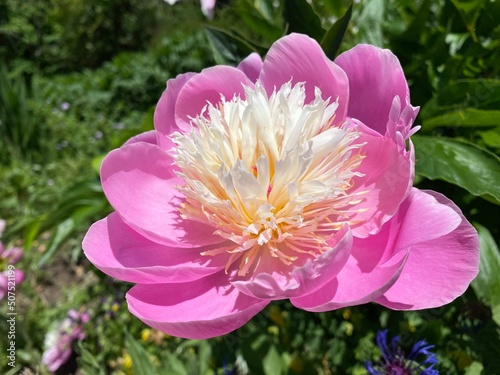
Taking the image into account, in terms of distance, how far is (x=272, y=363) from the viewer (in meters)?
0.97

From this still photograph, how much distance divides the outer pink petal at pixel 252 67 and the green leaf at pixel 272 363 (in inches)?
24.9

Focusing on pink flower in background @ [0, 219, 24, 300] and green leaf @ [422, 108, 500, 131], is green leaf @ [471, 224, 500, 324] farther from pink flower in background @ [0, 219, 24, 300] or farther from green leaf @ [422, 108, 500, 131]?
pink flower in background @ [0, 219, 24, 300]

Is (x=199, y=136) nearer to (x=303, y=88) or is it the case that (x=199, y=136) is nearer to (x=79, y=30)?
(x=303, y=88)

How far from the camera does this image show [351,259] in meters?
0.50

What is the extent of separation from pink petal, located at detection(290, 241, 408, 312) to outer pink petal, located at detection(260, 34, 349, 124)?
173mm

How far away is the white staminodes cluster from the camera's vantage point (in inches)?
20.2

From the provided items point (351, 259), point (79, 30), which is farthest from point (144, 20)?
point (351, 259)

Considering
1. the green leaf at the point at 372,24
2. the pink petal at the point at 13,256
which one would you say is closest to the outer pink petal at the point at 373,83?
the green leaf at the point at 372,24

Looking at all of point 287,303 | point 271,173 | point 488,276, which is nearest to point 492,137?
point 488,276

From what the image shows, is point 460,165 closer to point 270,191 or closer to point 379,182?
point 379,182

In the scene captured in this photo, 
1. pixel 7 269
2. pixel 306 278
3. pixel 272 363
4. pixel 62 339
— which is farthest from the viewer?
pixel 62 339

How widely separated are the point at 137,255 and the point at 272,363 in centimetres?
55

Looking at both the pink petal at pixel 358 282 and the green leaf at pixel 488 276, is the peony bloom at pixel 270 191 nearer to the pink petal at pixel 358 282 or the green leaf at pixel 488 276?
the pink petal at pixel 358 282

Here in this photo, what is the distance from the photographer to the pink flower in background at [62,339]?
1486 millimetres
